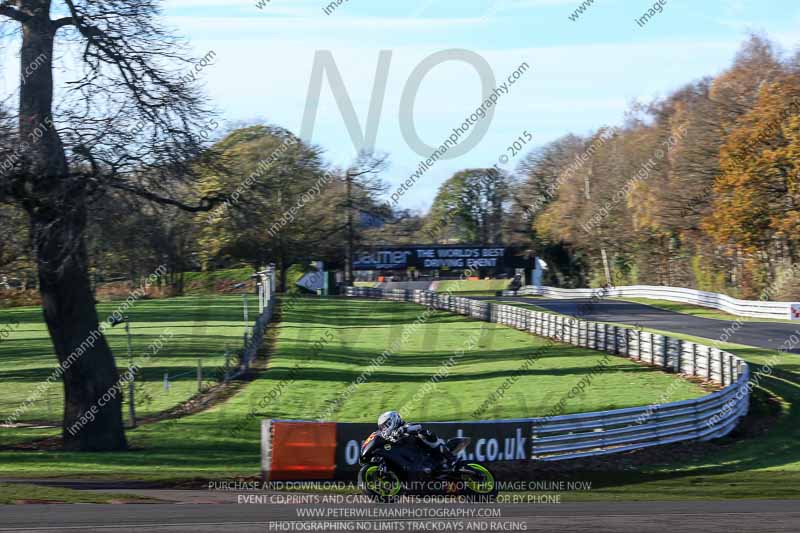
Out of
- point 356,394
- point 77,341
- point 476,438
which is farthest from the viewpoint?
point 356,394

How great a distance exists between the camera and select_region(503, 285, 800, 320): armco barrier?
43.5 metres

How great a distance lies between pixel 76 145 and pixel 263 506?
7871 millimetres

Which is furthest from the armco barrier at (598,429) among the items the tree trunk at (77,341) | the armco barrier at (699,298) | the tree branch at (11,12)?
the armco barrier at (699,298)

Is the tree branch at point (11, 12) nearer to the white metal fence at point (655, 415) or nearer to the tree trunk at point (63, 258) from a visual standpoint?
the tree trunk at point (63, 258)

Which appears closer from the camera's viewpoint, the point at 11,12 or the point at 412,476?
the point at 412,476

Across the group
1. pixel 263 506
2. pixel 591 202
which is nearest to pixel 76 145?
pixel 263 506

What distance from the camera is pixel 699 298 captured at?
54.6 metres

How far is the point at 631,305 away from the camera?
60.4 m

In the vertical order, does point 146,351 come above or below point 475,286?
below

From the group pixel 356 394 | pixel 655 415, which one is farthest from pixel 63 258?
pixel 356 394

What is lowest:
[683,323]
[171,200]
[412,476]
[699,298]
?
[683,323]

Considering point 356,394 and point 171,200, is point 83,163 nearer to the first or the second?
point 171,200

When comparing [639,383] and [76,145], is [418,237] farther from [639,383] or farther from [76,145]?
[76,145]

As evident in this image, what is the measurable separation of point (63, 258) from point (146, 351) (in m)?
21.4
